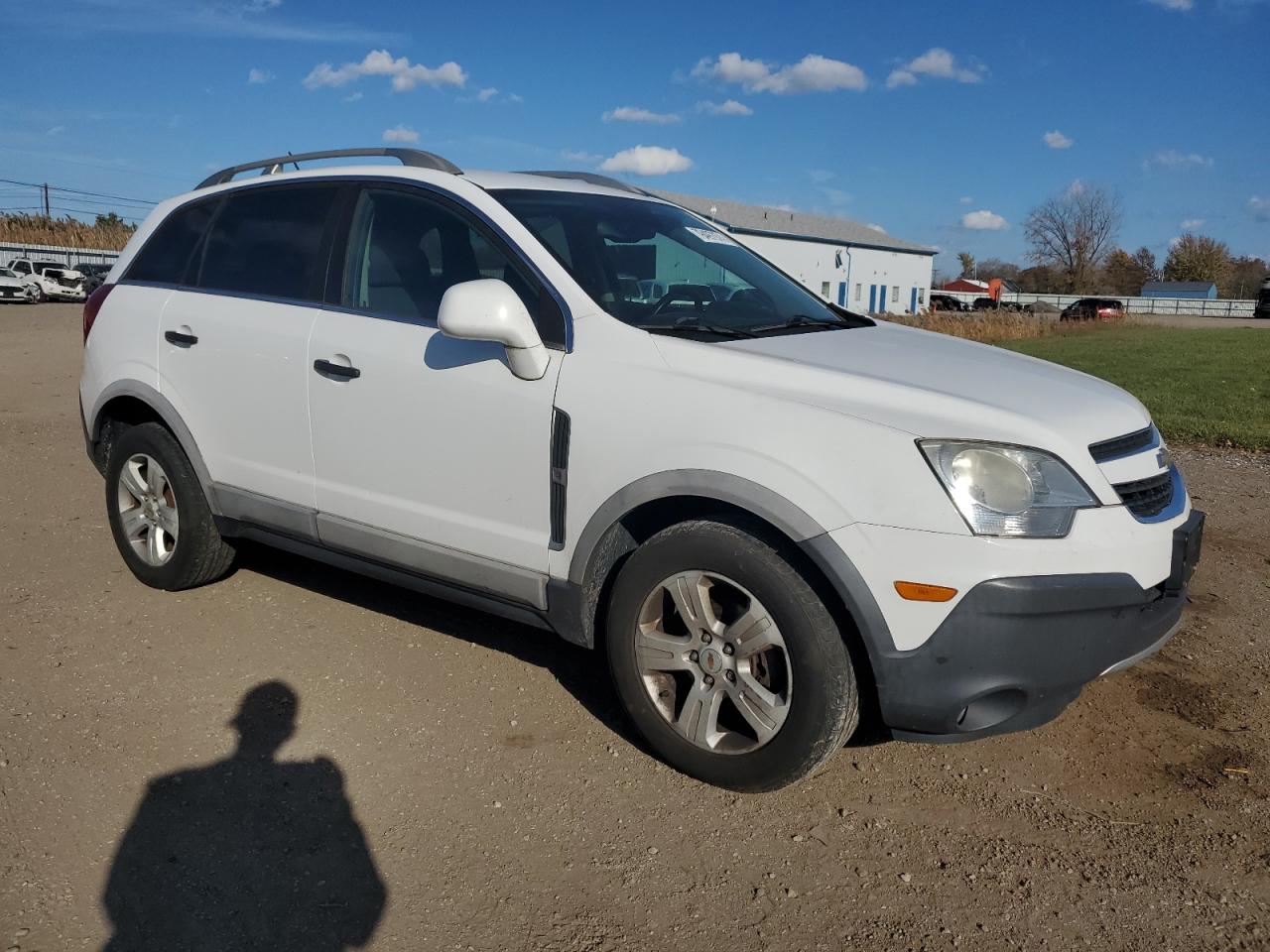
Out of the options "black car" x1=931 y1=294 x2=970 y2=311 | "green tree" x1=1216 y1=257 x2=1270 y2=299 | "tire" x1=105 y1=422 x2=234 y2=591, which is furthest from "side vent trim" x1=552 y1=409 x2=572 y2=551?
"green tree" x1=1216 y1=257 x2=1270 y2=299

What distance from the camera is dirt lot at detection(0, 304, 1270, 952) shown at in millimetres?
2709

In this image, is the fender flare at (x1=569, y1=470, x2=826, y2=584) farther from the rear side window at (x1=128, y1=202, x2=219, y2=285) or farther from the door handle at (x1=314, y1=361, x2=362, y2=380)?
the rear side window at (x1=128, y1=202, x2=219, y2=285)

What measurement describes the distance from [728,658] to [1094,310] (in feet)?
169

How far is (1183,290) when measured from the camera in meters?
87.3

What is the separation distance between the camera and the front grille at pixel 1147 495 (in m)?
3.03

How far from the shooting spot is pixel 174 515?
4875 millimetres

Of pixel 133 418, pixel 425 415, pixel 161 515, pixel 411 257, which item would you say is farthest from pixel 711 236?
pixel 133 418

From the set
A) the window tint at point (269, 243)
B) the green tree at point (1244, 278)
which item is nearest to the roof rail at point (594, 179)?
the window tint at point (269, 243)

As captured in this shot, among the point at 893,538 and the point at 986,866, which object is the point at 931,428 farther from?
the point at 986,866

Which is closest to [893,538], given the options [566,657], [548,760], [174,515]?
[548,760]

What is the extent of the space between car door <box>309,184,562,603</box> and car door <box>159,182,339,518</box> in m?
0.16

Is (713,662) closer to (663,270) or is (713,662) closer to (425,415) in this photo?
(425,415)

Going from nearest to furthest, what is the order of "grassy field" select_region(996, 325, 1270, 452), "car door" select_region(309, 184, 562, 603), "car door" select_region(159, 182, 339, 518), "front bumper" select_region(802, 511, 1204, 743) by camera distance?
"front bumper" select_region(802, 511, 1204, 743), "car door" select_region(309, 184, 562, 603), "car door" select_region(159, 182, 339, 518), "grassy field" select_region(996, 325, 1270, 452)

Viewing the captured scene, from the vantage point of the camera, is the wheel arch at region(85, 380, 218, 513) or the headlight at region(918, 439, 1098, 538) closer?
the headlight at region(918, 439, 1098, 538)
